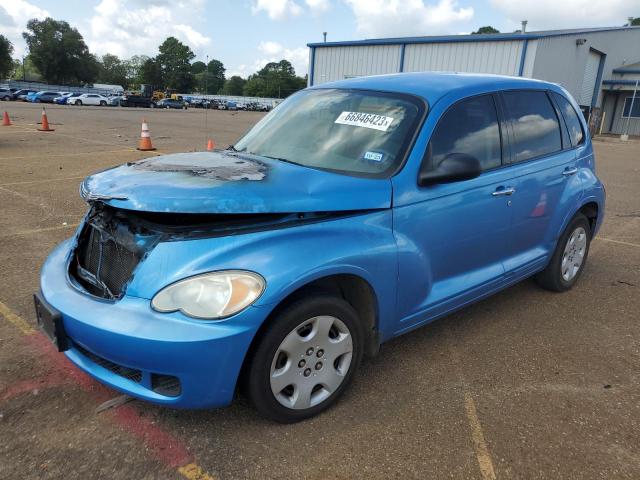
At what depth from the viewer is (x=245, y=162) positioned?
10.6ft

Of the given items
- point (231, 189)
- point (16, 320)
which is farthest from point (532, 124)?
point (16, 320)

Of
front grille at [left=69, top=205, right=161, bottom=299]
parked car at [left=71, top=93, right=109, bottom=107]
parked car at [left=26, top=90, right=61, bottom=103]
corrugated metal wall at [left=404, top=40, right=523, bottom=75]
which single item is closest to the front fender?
front grille at [left=69, top=205, right=161, bottom=299]

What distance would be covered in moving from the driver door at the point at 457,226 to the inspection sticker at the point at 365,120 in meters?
0.32

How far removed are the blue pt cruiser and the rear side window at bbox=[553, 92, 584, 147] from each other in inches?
23.4

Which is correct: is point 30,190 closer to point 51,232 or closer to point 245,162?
point 51,232

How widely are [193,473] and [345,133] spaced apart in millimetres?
2106

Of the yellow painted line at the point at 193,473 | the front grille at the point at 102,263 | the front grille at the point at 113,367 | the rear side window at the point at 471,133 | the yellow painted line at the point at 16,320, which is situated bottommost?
the yellow painted line at the point at 193,473

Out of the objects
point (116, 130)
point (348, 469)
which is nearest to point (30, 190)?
point (348, 469)

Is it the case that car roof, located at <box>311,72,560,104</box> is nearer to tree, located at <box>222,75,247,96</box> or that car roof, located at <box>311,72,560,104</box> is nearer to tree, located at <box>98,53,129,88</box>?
tree, located at <box>98,53,129,88</box>

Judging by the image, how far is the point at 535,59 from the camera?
25750mm

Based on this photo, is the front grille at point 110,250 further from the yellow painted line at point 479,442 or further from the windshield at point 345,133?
the yellow painted line at point 479,442

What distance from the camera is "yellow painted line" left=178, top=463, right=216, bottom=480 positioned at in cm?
228

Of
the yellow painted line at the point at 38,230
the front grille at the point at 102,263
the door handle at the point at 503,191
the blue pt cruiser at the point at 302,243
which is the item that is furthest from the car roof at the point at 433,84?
the yellow painted line at the point at 38,230

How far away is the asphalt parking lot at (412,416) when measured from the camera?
2.38 meters
